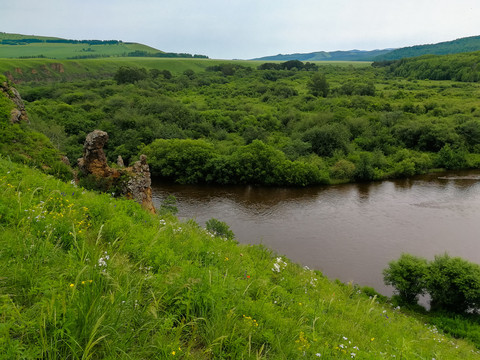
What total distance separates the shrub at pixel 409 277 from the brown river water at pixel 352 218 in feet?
7.15

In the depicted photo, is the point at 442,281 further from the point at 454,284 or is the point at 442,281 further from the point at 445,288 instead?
the point at 454,284

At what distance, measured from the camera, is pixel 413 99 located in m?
78.2

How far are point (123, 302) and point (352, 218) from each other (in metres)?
31.0

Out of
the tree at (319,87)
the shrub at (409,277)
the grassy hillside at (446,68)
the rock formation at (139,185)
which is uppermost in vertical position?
the grassy hillside at (446,68)

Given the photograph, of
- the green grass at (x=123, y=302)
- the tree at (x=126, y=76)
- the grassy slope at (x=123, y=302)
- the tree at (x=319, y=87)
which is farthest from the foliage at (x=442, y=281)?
the tree at (x=126, y=76)

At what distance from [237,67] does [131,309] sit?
149 meters

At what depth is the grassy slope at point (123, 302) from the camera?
2762mm

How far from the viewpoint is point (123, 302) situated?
324 cm

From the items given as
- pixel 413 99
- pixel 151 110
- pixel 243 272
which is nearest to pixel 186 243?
pixel 243 272

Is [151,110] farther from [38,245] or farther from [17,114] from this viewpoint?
[38,245]

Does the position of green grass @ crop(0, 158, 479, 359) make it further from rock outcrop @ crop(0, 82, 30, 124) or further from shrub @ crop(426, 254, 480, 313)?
rock outcrop @ crop(0, 82, 30, 124)

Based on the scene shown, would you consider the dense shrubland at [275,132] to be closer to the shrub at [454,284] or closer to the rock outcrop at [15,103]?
the rock outcrop at [15,103]

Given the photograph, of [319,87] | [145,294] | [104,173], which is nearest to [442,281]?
[145,294]

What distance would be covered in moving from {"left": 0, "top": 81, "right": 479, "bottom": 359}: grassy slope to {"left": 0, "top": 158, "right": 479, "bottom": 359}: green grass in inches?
0.5
